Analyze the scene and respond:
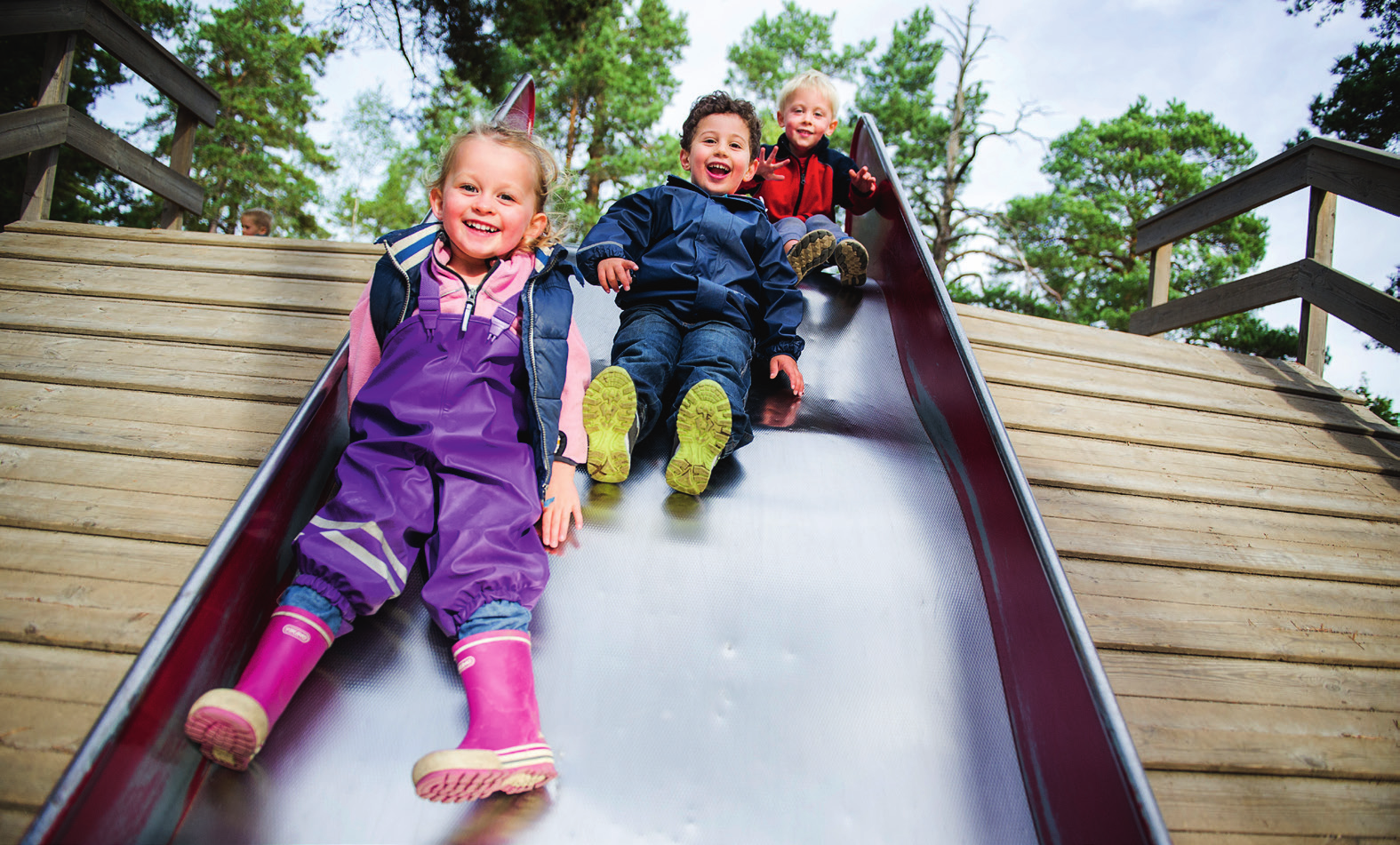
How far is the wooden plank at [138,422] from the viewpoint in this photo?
1925 millimetres

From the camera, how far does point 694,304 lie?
211 centimetres

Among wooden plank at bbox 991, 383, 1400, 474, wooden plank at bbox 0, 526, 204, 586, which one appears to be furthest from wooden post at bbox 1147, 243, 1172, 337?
wooden plank at bbox 0, 526, 204, 586

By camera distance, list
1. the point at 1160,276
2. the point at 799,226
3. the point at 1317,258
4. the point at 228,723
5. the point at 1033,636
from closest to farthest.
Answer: the point at 228,723 → the point at 1033,636 → the point at 799,226 → the point at 1317,258 → the point at 1160,276

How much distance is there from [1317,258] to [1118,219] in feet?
48.7

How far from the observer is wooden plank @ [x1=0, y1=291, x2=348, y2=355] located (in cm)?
241

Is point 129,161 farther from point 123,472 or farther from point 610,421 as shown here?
point 610,421

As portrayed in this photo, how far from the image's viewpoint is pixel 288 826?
1.02m

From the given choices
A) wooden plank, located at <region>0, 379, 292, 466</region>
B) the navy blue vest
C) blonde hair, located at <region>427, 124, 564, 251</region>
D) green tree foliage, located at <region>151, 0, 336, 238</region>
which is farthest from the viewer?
green tree foliage, located at <region>151, 0, 336, 238</region>

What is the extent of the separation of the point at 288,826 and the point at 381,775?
0.42ft

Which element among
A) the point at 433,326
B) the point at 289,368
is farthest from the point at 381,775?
the point at 289,368

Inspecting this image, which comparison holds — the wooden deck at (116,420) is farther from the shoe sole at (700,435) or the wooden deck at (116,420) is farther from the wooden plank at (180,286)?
the shoe sole at (700,435)

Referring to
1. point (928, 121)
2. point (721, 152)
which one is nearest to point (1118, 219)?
point (928, 121)

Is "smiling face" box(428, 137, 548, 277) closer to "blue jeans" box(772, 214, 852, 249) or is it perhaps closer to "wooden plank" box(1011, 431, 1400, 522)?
"blue jeans" box(772, 214, 852, 249)

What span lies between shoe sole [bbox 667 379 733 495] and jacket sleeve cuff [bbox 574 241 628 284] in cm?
58
